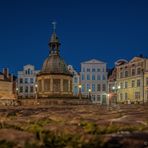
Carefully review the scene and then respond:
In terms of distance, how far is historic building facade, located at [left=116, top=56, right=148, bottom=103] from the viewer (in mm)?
74750

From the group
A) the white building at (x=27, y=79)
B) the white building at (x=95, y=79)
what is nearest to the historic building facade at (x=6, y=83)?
the white building at (x=27, y=79)

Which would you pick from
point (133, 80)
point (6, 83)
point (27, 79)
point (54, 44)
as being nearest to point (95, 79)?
point (133, 80)

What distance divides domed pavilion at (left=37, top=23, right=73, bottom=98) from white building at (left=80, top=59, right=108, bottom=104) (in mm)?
32637

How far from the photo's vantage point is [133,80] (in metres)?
78.1

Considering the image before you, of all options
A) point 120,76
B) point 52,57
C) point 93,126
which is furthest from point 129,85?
point 93,126

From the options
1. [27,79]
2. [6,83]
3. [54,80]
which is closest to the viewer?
[54,80]

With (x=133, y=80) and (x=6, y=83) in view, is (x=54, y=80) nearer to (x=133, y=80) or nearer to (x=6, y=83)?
(x=133, y=80)

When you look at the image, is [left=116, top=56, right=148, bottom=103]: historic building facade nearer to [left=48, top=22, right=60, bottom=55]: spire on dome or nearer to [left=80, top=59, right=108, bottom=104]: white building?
[left=80, top=59, right=108, bottom=104]: white building

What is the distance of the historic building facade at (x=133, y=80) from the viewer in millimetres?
74750

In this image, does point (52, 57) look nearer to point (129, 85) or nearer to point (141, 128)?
point (129, 85)

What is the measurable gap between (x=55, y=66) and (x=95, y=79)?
1399 inches

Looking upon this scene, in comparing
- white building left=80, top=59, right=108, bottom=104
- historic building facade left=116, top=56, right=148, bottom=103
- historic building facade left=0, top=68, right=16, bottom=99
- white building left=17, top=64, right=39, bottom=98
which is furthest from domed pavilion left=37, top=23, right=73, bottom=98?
white building left=17, top=64, right=39, bottom=98

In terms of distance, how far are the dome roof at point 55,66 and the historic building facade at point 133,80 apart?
2588 centimetres

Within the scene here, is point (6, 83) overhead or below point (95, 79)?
below
